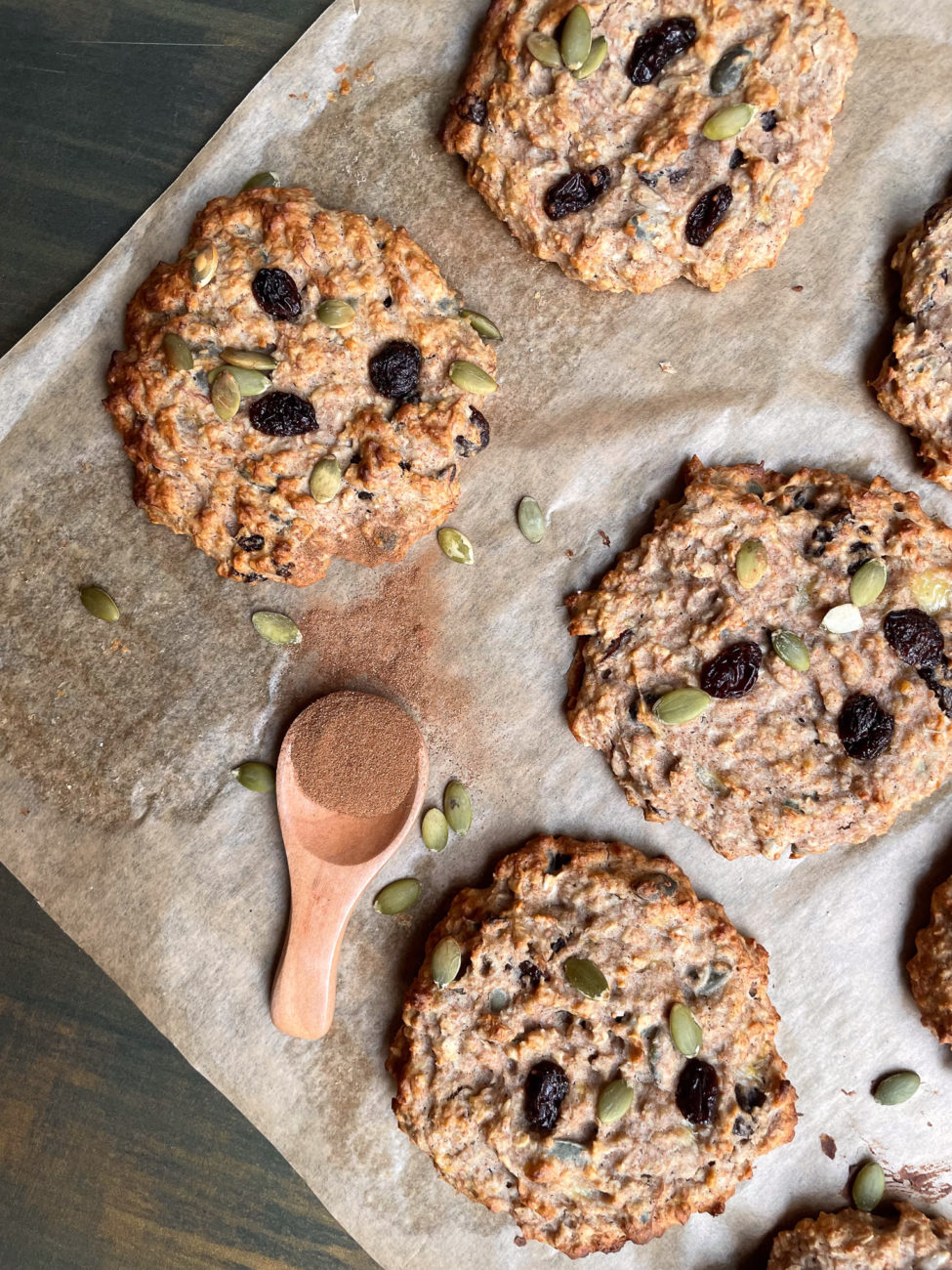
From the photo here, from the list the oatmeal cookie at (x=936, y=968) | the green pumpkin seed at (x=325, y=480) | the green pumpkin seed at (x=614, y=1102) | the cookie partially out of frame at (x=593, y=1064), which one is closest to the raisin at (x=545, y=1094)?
the cookie partially out of frame at (x=593, y=1064)

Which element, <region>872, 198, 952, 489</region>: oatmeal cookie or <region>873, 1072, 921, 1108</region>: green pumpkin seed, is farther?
<region>873, 1072, 921, 1108</region>: green pumpkin seed

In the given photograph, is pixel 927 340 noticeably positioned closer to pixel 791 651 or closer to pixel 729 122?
pixel 729 122

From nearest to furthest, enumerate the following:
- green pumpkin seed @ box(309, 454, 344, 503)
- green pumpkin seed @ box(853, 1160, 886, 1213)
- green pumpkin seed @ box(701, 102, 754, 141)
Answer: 1. green pumpkin seed @ box(701, 102, 754, 141)
2. green pumpkin seed @ box(309, 454, 344, 503)
3. green pumpkin seed @ box(853, 1160, 886, 1213)

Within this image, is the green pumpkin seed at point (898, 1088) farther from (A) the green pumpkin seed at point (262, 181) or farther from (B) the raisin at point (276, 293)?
(A) the green pumpkin seed at point (262, 181)

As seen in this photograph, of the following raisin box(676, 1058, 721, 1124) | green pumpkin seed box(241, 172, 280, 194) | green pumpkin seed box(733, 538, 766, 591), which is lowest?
raisin box(676, 1058, 721, 1124)

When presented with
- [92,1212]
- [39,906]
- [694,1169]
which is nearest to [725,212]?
[694,1169]

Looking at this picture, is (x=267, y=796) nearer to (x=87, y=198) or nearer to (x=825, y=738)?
(x=825, y=738)

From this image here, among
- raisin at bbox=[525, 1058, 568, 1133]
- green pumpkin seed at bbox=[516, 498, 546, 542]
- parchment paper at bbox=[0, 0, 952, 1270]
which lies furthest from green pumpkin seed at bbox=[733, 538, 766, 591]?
raisin at bbox=[525, 1058, 568, 1133]

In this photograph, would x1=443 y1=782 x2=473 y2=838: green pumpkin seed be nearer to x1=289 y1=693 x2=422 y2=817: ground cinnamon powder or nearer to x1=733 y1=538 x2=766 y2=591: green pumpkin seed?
x1=289 y1=693 x2=422 y2=817: ground cinnamon powder
